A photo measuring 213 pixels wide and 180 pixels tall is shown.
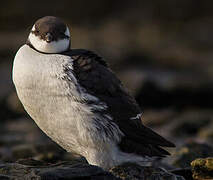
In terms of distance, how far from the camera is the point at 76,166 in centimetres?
718

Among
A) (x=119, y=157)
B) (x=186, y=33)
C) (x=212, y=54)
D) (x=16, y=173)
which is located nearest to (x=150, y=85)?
(x=212, y=54)

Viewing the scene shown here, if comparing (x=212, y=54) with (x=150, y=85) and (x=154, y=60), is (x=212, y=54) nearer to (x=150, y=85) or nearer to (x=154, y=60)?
(x=154, y=60)

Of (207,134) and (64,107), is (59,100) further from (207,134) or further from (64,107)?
(207,134)

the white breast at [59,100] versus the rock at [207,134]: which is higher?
the white breast at [59,100]

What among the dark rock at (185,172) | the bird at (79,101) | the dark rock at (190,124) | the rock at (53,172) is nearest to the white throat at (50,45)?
the bird at (79,101)

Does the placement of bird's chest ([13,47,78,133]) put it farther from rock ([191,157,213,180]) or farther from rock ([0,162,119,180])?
rock ([191,157,213,180])

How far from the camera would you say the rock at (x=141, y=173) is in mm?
7660

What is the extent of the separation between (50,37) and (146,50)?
560 inches

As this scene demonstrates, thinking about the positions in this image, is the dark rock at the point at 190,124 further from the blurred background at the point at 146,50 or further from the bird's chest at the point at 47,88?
the bird's chest at the point at 47,88

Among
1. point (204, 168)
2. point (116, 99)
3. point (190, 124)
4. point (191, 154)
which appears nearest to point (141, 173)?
point (204, 168)

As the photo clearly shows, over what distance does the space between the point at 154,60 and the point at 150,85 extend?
441 cm

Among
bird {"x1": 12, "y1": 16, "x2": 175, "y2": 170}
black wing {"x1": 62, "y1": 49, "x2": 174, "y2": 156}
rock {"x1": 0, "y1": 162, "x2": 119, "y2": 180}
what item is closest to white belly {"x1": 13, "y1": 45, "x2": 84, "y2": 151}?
bird {"x1": 12, "y1": 16, "x2": 175, "y2": 170}

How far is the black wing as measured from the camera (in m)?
7.83

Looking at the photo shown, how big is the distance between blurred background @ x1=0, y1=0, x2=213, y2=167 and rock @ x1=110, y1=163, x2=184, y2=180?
5.31m
